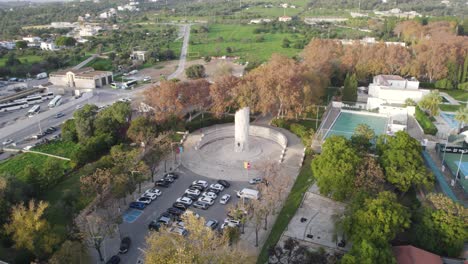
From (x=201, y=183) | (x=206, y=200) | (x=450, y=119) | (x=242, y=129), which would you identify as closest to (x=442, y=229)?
(x=206, y=200)

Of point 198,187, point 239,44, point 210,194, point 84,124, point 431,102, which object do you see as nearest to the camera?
point 210,194

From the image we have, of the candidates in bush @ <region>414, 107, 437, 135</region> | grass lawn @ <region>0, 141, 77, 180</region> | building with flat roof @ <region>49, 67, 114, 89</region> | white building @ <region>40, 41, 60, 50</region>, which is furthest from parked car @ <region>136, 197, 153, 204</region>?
white building @ <region>40, 41, 60, 50</region>

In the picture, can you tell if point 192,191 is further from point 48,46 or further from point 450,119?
point 48,46

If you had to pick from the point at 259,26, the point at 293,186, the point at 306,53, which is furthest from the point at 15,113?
the point at 259,26

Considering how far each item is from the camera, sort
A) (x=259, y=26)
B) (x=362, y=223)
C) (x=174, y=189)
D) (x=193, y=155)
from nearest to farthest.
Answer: (x=362, y=223) → (x=174, y=189) → (x=193, y=155) → (x=259, y=26)

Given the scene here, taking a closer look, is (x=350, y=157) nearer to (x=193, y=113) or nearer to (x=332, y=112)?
(x=332, y=112)

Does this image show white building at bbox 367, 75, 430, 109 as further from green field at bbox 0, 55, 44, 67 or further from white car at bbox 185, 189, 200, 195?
green field at bbox 0, 55, 44, 67
